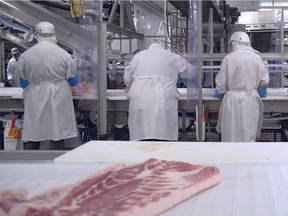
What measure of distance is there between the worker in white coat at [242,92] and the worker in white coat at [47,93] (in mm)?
1127

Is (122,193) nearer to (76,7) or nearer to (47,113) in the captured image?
(47,113)

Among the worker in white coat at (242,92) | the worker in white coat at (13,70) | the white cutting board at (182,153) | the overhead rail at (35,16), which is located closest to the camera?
the white cutting board at (182,153)

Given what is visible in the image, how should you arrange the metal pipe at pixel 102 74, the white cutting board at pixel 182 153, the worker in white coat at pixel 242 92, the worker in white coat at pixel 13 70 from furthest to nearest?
the worker in white coat at pixel 13 70 < the worker in white coat at pixel 242 92 < the metal pipe at pixel 102 74 < the white cutting board at pixel 182 153

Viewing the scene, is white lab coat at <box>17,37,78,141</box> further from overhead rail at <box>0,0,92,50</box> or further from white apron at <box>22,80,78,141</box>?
Result: overhead rail at <box>0,0,92,50</box>

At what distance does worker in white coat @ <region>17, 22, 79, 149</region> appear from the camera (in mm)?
3051

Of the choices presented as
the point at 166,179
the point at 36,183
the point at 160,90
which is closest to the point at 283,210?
the point at 166,179

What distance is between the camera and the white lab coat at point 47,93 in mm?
3049

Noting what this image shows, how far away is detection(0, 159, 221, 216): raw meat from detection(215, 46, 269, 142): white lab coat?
205 centimetres

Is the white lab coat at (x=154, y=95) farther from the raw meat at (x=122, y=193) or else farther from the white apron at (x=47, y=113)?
the raw meat at (x=122, y=193)

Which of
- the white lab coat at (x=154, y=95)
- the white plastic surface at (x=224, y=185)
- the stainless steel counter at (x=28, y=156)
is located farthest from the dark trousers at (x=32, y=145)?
the white plastic surface at (x=224, y=185)

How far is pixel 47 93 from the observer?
3.07 metres

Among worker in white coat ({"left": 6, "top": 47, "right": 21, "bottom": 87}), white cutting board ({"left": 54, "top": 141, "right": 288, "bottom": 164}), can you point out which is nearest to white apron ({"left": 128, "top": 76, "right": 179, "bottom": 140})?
worker in white coat ({"left": 6, "top": 47, "right": 21, "bottom": 87})

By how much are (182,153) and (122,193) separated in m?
0.51

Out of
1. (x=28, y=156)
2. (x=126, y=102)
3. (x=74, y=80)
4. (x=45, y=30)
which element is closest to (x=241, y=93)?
(x=126, y=102)
